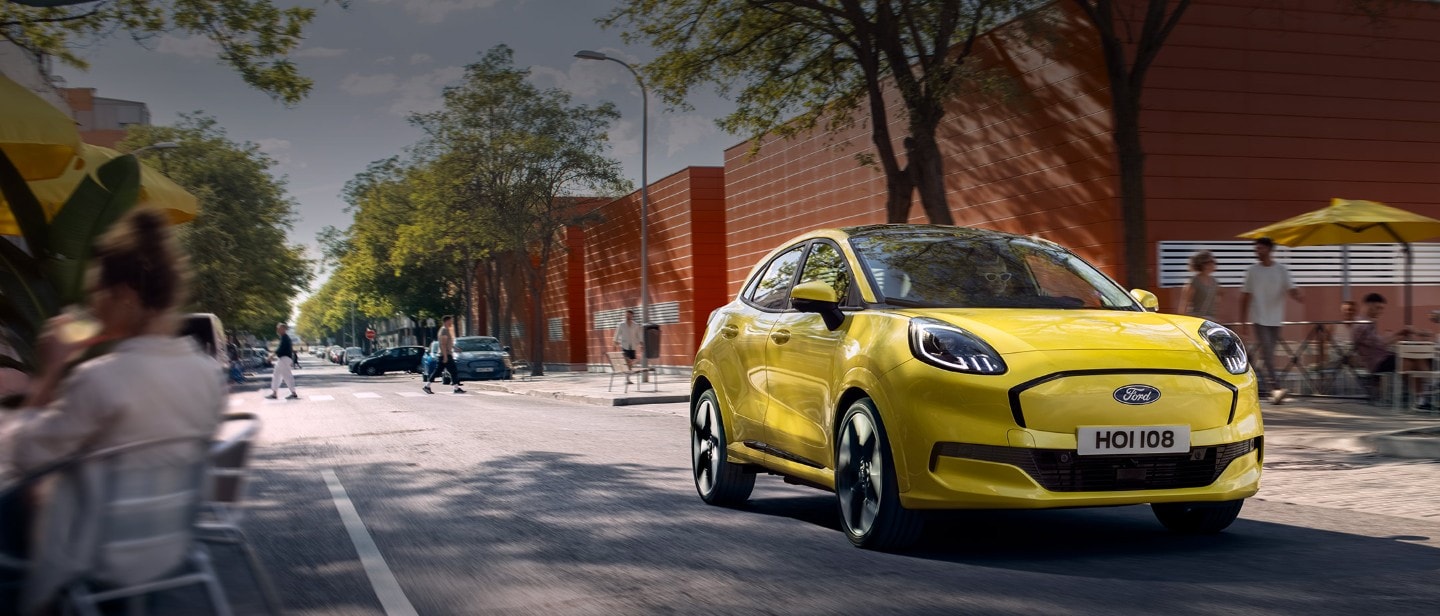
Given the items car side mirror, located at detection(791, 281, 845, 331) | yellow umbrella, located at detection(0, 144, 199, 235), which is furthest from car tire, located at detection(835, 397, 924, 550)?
yellow umbrella, located at detection(0, 144, 199, 235)

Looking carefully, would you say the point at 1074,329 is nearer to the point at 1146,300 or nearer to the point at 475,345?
the point at 1146,300

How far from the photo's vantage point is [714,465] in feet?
26.4

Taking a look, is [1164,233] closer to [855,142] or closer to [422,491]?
[855,142]

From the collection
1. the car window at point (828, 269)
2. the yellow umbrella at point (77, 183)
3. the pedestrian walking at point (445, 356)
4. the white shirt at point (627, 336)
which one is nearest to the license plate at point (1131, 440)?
the car window at point (828, 269)

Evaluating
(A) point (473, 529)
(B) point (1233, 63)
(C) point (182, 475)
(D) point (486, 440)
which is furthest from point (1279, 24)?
(C) point (182, 475)

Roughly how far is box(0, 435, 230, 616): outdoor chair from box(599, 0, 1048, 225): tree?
553 inches

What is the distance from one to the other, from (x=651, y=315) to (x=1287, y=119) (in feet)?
88.8

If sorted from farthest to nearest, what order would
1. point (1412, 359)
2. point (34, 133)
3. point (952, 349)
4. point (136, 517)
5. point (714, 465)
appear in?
1. point (1412, 359)
2. point (714, 465)
3. point (34, 133)
4. point (952, 349)
5. point (136, 517)

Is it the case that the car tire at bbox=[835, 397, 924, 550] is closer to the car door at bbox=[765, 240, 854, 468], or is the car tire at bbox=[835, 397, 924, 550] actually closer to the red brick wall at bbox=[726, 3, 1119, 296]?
the car door at bbox=[765, 240, 854, 468]

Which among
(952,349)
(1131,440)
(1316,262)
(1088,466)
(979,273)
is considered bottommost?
(1088,466)

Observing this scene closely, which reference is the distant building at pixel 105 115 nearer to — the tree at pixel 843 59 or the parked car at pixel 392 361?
the parked car at pixel 392 361

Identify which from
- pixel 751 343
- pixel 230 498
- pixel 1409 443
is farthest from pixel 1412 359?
pixel 230 498

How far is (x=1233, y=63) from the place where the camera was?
800 inches

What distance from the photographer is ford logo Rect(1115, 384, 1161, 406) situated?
5.55m
